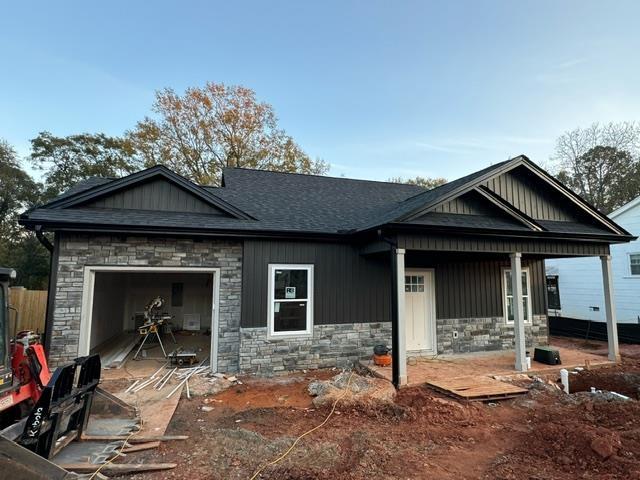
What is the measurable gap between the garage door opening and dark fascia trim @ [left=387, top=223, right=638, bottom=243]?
13.6 ft

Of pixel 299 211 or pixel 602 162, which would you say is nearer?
pixel 299 211

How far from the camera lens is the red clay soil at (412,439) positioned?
3488mm

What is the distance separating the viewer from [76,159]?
22.6 m

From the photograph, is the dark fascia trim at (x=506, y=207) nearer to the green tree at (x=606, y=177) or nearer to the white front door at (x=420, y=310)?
the white front door at (x=420, y=310)

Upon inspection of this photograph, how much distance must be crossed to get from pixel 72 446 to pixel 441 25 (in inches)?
499

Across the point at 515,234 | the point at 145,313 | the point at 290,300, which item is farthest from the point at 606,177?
the point at 145,313

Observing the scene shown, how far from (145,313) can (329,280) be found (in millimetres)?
5638

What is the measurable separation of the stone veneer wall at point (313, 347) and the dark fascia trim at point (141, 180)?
269cm

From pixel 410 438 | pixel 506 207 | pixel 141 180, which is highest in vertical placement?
pixel 141 180

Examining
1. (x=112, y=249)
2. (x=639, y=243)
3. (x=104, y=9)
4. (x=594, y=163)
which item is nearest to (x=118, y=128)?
(x=104, y=9)

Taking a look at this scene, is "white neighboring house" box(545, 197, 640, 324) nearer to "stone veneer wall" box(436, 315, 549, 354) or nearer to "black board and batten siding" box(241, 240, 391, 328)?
"stone veneer wall" box(436, 315, 549, 354)

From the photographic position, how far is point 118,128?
68.6 feet

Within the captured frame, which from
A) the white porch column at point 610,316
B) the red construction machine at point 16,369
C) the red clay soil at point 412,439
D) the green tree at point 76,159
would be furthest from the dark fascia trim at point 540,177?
the green tree at point 76,159

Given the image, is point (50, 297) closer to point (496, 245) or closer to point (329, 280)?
point (329, 280)
